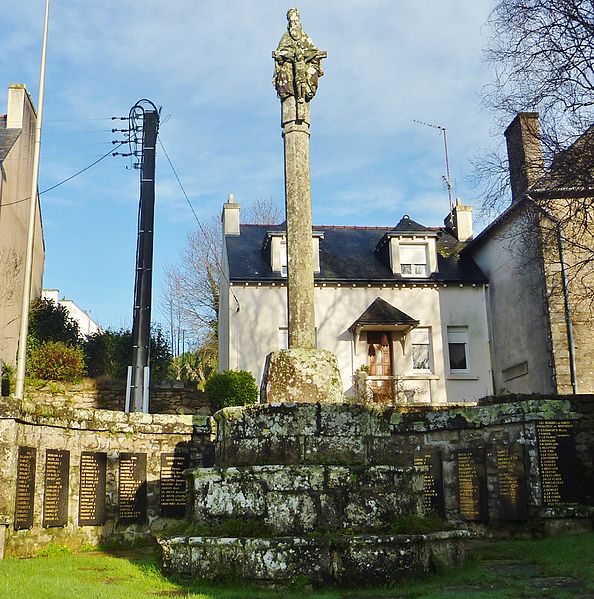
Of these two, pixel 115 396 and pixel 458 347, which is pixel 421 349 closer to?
pixel 458 347

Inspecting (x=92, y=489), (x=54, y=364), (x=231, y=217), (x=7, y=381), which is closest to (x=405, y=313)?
(x=231, y=217)

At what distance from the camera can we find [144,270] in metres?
19.2

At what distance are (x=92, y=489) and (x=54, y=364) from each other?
8.85 metres

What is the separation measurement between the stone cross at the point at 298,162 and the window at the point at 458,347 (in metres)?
17.6

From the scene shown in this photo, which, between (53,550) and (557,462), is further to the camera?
(557,462)

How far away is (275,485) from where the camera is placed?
7.56 meters

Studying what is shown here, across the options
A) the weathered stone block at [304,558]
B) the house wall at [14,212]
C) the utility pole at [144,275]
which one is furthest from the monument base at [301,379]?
the house wall at [14,212]

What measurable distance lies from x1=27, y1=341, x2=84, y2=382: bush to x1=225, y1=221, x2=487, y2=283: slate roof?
22.4 feet

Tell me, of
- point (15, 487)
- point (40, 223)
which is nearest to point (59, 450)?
point (15, 487)

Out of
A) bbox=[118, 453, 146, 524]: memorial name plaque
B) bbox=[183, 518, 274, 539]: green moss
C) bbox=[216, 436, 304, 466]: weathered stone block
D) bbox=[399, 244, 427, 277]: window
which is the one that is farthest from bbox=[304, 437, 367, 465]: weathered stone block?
bbox=[399, 244, 427, 277]: window

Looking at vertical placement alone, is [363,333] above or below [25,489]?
above

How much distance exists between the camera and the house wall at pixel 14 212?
21.9 m

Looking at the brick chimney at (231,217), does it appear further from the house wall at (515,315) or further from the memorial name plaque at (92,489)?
the memorial name plaque at (92,489)

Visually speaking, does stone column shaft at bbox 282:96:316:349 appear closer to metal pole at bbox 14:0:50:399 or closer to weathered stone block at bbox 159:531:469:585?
weathered stone block at bbox 159:531:469:585
